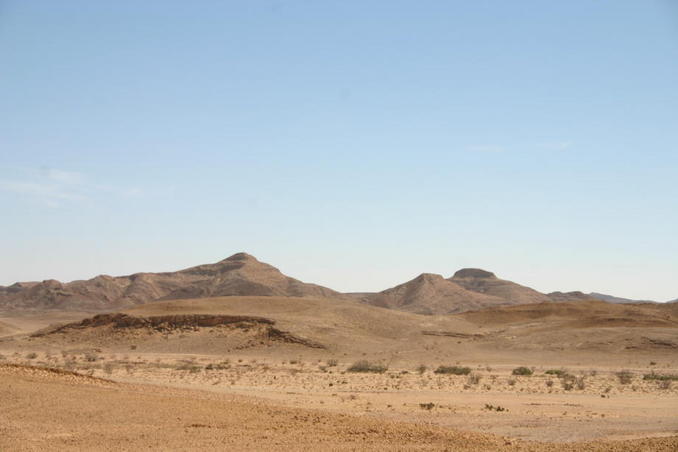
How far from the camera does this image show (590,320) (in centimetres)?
7044

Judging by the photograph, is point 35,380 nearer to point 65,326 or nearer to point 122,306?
point 65,326

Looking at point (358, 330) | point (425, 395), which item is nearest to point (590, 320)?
point (358, 330)

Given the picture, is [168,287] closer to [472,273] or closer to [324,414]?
[472,273]

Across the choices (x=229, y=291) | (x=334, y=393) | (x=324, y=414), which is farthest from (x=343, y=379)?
(x=229, y=291)

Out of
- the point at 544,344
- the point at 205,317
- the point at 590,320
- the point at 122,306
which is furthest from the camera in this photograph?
the point at 122,306

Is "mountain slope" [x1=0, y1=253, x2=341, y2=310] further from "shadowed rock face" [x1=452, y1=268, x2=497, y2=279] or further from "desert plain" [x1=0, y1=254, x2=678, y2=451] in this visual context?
"shadowed rock face" [x1=452, y1=268, x2=497, y2=279]

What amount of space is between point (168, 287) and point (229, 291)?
27.2 meters

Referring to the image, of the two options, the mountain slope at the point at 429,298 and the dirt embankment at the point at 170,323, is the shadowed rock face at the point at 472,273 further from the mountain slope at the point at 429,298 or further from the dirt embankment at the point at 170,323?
the dirt embankment at the point at 170,323

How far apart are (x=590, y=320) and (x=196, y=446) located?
2401 inches

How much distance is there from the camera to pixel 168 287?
13900cm

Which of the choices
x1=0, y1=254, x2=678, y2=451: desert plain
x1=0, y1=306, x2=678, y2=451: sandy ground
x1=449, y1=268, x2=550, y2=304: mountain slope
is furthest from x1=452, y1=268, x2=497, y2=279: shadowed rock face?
x1=0, y1=306, x2=678, y2=451: sandy ground

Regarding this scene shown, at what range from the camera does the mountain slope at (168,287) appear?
120 metres

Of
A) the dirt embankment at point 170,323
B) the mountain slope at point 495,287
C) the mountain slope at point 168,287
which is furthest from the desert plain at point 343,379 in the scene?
the mountain slope at point 495,287

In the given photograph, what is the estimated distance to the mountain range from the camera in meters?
121
